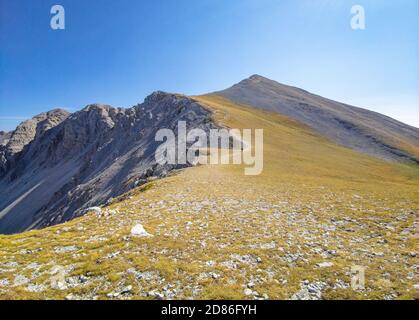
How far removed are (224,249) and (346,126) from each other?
13322cm

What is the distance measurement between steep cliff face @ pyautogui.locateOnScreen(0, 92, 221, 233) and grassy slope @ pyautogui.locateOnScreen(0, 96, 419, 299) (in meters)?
22.4

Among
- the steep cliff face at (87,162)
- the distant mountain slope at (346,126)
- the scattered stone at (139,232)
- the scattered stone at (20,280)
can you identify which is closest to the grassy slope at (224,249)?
the scattered stone at (20,280)

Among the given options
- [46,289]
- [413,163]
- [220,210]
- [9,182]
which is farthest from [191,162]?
[9,182]

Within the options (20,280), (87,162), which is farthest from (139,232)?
(87,162)

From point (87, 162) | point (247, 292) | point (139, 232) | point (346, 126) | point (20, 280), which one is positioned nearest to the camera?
point (247, 292)

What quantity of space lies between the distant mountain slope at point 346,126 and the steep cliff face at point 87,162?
62.3m

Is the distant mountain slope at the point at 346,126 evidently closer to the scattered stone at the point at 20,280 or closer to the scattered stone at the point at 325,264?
the scattered stone at the point at 325,264

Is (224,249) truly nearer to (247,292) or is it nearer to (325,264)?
(247,292)

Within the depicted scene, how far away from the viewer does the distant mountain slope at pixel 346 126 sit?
314 ft

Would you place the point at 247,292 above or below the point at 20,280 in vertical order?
below

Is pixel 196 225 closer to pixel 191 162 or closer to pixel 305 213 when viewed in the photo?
pixel 305 213

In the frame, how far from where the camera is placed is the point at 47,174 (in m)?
153

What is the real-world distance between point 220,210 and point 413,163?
9799cm

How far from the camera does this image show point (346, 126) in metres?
123
